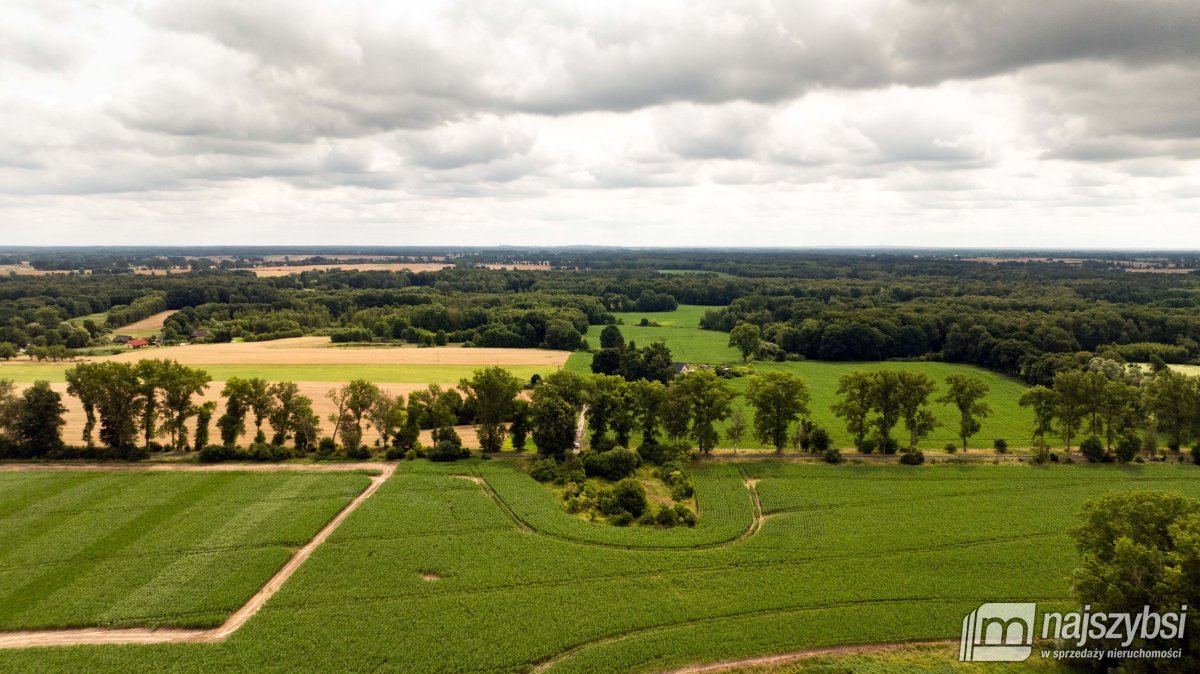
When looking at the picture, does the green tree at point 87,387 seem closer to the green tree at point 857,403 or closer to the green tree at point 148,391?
the green tree at point 148,391

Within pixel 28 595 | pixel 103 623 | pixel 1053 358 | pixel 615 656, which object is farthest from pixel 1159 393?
pixel 28 595

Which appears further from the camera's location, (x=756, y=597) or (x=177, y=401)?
(x=177, y=401)

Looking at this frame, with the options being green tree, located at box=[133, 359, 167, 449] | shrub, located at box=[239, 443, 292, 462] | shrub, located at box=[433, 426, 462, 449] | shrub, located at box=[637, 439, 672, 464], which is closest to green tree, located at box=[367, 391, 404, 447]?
shrub, located at box=[433, 426, 462, 449]

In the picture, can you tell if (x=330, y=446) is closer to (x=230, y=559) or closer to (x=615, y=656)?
(x=230, y=559)

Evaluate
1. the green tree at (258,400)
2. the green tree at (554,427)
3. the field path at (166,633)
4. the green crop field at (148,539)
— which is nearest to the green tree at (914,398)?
the green tree at (554,427)

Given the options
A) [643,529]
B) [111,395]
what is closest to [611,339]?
[643,529]
